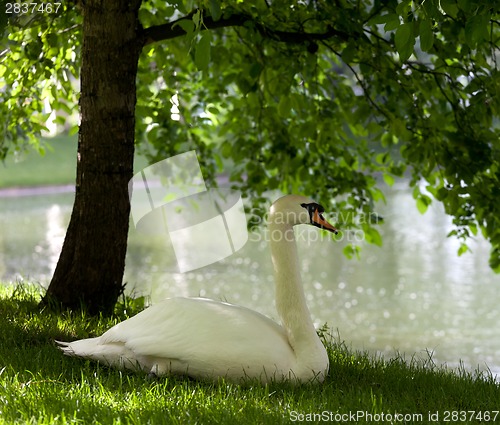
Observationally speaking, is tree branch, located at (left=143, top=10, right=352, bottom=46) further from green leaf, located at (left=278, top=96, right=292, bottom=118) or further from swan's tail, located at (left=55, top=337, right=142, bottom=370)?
swan's tail, located at (left=55, top=337, right=142, bottom=370)

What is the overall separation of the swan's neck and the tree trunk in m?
1.39

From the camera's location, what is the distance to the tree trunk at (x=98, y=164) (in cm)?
521

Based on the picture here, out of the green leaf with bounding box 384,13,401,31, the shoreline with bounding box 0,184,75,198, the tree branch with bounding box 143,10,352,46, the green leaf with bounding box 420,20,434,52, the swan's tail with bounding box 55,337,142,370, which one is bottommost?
the swan's tail with bounding box 55,337,142,370

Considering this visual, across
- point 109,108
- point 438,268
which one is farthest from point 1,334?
point 438,268

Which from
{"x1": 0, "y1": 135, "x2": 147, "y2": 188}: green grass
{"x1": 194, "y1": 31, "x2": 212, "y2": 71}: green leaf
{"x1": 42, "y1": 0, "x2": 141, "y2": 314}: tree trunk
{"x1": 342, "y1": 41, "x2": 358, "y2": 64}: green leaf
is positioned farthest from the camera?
{"x1": 0, "y1": 135, "x2": 147, "y2": 188}: green grass

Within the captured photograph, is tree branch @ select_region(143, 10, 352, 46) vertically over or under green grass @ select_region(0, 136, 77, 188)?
under

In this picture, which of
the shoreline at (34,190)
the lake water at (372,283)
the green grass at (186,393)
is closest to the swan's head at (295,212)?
the green grass at (186,393)

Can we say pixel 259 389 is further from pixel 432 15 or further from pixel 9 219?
pixel 9 219

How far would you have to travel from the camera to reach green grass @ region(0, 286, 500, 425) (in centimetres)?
322

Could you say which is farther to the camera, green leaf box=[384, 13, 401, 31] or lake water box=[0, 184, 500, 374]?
lake water box=[0, 184, 500, 374]

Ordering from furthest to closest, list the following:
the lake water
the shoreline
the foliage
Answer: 1. the shoreline
2. the lake water
3. the foliage

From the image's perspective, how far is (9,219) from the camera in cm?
2391

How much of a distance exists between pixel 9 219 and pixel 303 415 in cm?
2191

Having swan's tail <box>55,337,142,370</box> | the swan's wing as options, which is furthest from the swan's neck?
swan's tail <box>55,337,142,370</box>
